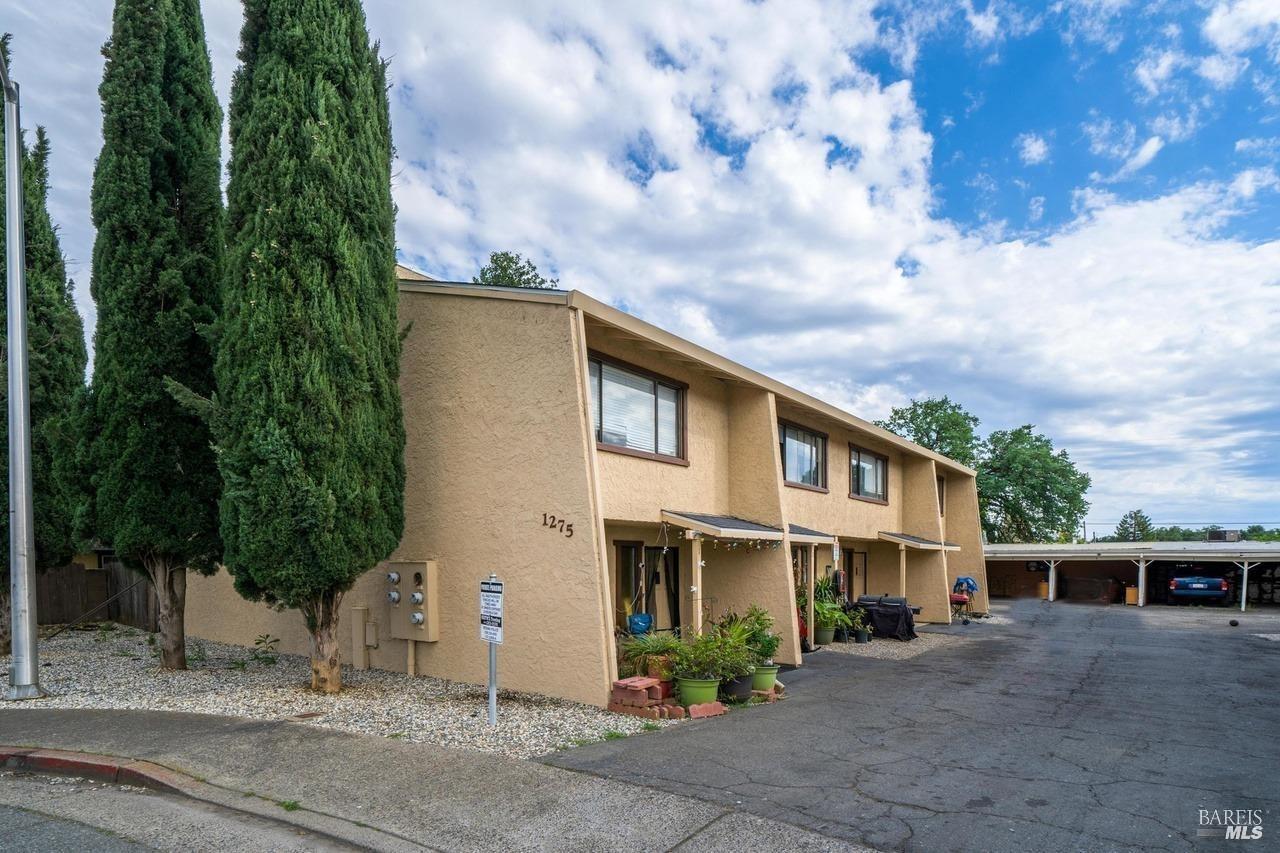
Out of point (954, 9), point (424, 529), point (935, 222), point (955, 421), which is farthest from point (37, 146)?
point (955, 421)

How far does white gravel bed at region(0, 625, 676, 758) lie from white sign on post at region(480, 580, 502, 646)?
0.94 metres

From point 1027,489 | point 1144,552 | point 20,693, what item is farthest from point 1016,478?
point 20,693

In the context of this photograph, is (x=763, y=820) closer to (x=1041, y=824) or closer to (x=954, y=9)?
(x=1041, y=824)

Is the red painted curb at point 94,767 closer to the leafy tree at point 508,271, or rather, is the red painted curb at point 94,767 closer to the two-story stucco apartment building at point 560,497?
the two-story stucco apartment building at point 560,497

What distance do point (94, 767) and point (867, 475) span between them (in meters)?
18.8

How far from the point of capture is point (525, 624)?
10.3m

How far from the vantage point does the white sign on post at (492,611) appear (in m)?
8.41

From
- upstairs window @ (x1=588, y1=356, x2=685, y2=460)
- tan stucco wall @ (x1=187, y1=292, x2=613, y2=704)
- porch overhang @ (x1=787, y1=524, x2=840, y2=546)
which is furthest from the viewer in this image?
porch overhang @ (x1=787, y1=524, x2=840, y2=546)

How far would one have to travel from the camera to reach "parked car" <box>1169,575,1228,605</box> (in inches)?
1348

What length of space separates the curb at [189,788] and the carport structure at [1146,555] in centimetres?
3154

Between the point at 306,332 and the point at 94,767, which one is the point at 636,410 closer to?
the point at 306,332

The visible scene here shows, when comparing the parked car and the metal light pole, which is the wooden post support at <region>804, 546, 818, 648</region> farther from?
Result: the parked car

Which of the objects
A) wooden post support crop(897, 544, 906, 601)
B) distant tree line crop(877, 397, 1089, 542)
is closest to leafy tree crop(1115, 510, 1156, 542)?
distant tree line crop(877, 397, 1089, 542)

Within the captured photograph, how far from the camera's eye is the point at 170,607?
37.7ft
